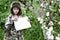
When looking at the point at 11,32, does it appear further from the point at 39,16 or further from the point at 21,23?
the point at 39,16

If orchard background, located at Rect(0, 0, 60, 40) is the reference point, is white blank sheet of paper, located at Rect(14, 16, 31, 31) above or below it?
above

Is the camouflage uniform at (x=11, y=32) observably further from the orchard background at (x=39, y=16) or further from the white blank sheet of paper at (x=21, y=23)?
the orchard background at (x=39, y=16)

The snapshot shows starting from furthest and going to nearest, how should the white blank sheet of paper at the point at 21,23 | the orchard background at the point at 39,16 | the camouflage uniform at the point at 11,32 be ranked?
the orchard background at the point at 39,16, the camouflage uniform at the point at 11,32, the white blank sheet of paper at the point at 21,23

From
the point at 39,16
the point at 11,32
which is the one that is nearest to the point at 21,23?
the point at 11,32

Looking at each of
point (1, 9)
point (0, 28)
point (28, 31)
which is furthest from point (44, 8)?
point (1, 9)

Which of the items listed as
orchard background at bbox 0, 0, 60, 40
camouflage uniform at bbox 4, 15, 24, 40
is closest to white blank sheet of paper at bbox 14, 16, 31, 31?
camouflage uniform at bbox 4, 15, 24, 40

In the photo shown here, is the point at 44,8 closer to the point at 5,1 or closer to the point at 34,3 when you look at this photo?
the point at 34,3

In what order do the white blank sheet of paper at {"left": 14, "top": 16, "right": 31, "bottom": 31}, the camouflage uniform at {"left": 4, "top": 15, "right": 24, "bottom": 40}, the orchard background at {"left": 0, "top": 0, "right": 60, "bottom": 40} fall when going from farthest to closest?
the orchard background at {"left": 0, "top": 0, "right": 60, "bottom": 40}, the camouflage uniform at {"left": 4, "top": 15, "right": 24, "bottom": 40}, the white blank sheet of paper at {"left": 14, "top": 16, "right": 31, "bottom": 31}

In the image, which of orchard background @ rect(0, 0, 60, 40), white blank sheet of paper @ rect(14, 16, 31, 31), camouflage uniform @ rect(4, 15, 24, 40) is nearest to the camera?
white blank sheet of paper @ rect(14, 16, 31, 31)

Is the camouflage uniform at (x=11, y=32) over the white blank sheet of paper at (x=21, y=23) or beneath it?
beneath

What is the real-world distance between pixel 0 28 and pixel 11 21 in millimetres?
1913

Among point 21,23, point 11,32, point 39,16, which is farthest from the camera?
point 39,16

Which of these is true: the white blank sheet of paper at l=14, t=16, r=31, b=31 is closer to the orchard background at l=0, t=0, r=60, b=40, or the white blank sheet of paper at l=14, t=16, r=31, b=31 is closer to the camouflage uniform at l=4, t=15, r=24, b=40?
the camouflage uniform at l=4, t=15, r=24, b=40

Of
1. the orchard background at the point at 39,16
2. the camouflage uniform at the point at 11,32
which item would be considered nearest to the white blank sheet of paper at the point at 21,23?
the camouflage uniform at the point at 11,32
